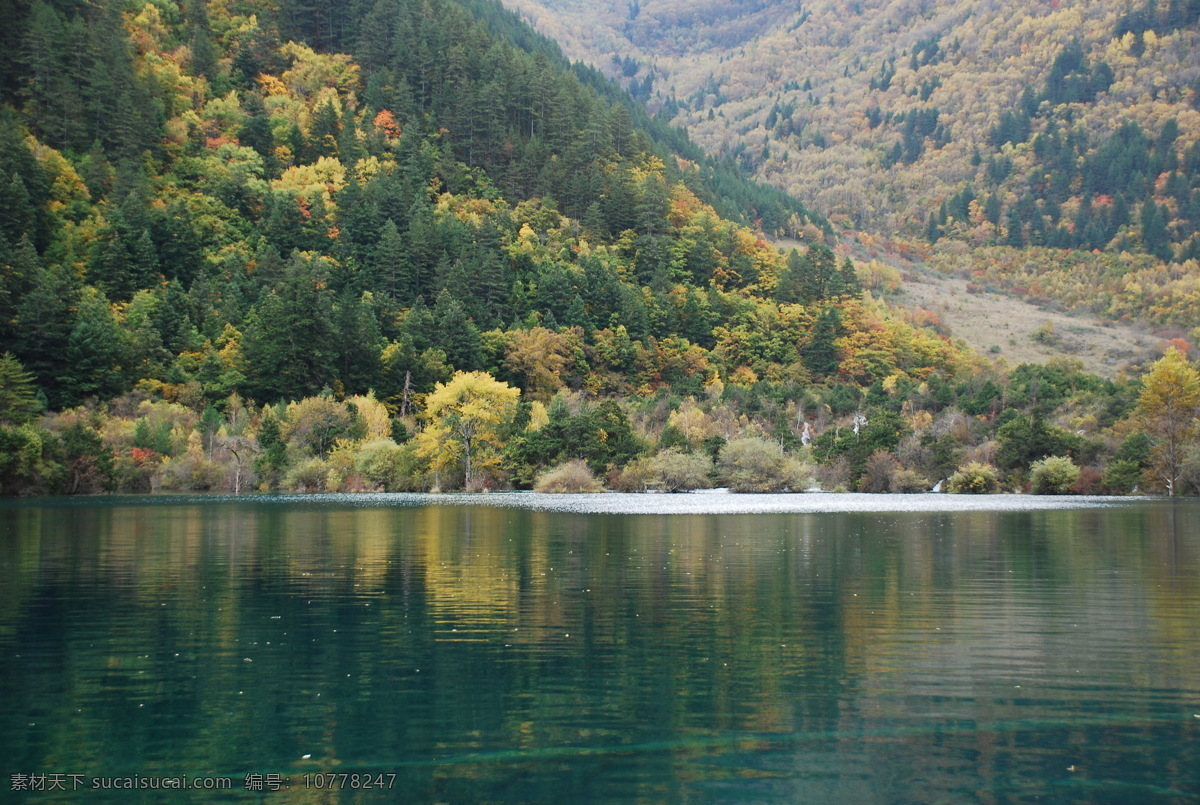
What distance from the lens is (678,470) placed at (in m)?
92.3

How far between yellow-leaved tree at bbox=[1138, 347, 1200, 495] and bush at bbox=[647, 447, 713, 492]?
123 ft

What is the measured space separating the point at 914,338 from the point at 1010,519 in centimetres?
10373

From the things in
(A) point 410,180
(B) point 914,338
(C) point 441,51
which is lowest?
(B) point 914,338

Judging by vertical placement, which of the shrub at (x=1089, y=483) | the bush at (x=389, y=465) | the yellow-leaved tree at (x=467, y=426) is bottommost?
the shrub at (x=1089, y=483)

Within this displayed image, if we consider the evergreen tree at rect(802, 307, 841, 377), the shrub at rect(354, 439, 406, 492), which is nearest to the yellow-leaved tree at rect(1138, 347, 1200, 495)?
the evergreen tree at rect(802, 307, 841, 377)

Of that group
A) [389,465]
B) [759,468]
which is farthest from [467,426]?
[759,468]

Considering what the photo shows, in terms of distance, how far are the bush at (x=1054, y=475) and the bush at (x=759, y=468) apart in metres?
19.2

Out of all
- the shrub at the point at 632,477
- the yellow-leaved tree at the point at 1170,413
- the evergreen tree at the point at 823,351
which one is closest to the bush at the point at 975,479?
the yellow-leaved tree at the point at 1170,413

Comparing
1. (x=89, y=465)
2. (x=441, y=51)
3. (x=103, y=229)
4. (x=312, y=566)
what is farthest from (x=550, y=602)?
(x=441, y=51)

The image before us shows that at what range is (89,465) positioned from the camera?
80562 millimetres

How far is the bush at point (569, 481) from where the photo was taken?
88.8 metres

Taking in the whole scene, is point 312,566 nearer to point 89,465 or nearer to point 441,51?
point 89,465

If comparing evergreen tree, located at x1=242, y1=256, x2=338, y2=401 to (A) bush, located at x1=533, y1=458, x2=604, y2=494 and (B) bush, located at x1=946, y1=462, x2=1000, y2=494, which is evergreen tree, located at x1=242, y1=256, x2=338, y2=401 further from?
(B) bush, located at x1=946, y1=462, x2=1000, y2=494

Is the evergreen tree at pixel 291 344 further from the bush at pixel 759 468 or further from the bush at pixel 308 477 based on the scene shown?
the bush at pixel 759 468
